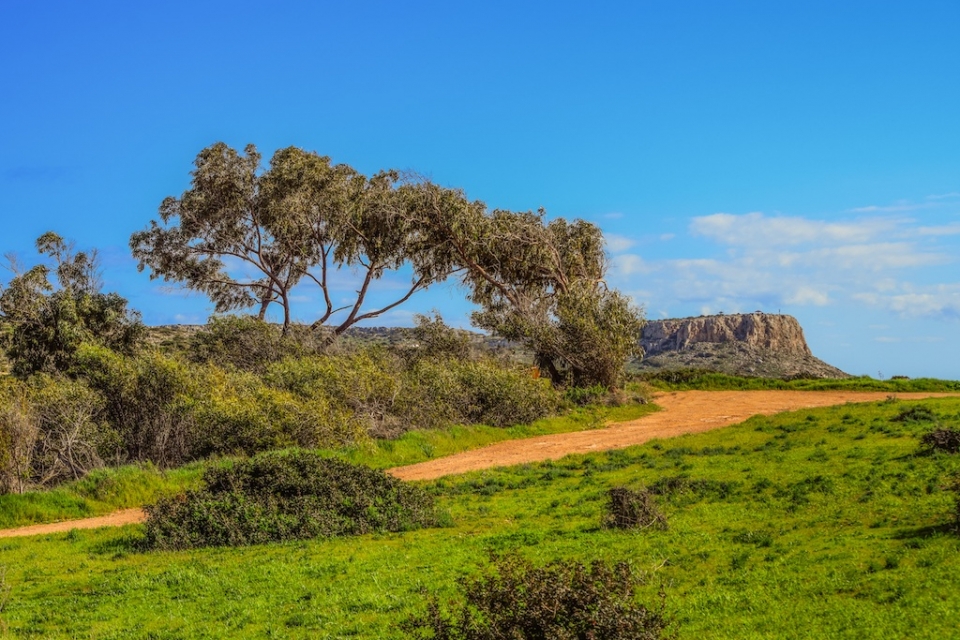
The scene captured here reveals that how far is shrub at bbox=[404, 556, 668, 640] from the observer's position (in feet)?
20.7

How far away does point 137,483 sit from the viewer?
20.5 m

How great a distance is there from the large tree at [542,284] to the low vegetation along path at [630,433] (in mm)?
3582

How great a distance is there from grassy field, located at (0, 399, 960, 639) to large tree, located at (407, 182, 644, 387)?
63.4ft

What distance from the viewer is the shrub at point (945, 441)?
16.5 m

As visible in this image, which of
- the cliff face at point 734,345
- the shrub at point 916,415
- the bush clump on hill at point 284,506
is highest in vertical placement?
the cliff face at point 734,345

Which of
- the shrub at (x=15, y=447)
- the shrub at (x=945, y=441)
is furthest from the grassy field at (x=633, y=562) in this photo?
the shrub at (x=15, y=447)

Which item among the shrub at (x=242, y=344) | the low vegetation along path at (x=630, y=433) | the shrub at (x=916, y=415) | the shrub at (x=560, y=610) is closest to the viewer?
the shrub at (x=560, y=610)

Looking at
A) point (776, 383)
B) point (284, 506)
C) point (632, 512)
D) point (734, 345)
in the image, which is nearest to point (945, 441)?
point (632, 512)

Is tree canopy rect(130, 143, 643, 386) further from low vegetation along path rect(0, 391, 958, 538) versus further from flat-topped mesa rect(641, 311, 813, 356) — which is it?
flat-topped mesa rect(641, 311, 813, 356)

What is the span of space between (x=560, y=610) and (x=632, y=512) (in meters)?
7.22

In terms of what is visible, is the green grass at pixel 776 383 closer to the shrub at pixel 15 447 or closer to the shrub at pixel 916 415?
the shrub at pixel 916 415

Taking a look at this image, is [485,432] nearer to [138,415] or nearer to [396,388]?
[396,388]

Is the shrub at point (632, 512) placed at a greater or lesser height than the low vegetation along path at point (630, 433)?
lesser

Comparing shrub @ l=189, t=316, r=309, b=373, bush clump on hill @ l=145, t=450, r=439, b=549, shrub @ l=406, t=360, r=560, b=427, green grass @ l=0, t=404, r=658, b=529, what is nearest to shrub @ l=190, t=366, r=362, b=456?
Answer: green grass @ l=0, t=404, r=658, b=529
